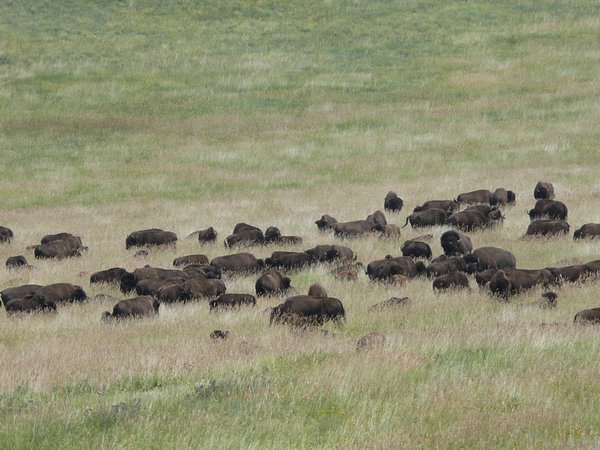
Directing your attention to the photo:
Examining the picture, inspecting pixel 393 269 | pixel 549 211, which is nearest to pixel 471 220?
pixel 549 211

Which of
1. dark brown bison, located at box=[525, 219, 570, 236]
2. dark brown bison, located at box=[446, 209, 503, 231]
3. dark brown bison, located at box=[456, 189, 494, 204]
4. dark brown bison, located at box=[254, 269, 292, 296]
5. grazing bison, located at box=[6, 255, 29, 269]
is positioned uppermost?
dark brown bison, located at box=[456, 189, 494, 204]

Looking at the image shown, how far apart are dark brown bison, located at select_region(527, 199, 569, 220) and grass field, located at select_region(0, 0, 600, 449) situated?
56 centimetres

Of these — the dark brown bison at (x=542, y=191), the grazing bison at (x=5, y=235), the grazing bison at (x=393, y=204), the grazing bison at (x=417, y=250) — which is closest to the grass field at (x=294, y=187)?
the grazing bison at (x=393, y=204)

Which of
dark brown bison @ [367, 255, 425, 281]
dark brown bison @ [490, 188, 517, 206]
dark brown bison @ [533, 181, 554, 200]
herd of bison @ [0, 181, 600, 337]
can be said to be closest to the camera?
herd of bison @ [0, 181, 600, 337]

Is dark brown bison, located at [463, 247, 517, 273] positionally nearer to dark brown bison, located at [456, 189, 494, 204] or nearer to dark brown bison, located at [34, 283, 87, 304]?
dark brown bison, located at [34, 283, 87, 304]

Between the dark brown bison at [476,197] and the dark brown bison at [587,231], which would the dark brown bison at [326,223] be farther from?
the dark brown bison at [587,231]

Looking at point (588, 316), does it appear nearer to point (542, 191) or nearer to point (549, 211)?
point (549, 211)

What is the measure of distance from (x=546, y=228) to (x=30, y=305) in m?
12.2

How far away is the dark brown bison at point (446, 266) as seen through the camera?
65.0 feet

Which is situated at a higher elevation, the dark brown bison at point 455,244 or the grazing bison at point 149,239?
the grazing bison at point 149,239

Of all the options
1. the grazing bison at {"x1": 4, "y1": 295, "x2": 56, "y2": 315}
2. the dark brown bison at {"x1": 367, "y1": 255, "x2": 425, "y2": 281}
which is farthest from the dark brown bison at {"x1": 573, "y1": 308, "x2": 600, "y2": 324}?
the grazing bison at {"x1": 4, "y1": 295, "x2": 56, "y2": 315}

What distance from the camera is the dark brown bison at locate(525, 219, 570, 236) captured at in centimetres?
2405

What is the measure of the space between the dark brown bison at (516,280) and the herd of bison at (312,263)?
0.7 inches

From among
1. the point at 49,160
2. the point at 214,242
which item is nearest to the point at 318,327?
the point at 214,242
